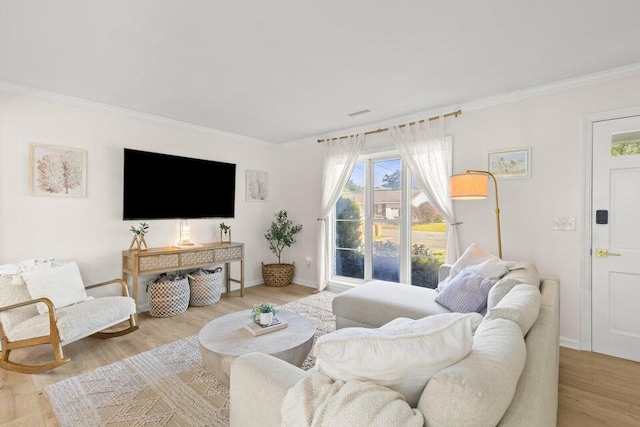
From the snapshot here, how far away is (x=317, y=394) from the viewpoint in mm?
957

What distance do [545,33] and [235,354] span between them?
9.84ft

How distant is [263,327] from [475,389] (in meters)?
1.78

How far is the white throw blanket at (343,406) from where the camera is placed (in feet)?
2.62

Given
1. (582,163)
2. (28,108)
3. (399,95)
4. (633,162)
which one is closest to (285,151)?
(399,95)

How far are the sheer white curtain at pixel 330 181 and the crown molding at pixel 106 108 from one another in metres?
1.50

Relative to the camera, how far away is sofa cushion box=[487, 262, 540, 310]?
1.93 m

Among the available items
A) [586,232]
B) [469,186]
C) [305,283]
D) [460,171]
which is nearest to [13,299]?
[305,283]

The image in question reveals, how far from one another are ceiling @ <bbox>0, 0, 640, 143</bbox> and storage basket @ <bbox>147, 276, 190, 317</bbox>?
210 centimetres

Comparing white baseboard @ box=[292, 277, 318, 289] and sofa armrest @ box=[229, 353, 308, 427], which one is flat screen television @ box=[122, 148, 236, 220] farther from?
sofa armrest @ box=[229, 353, 308, 427]

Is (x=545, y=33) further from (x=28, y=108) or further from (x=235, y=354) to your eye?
(x=28, y=108)

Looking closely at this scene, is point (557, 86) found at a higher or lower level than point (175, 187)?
higher

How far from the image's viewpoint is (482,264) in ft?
8.45

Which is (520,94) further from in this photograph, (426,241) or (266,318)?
(266,318)

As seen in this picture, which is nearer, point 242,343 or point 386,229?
point 242,343
